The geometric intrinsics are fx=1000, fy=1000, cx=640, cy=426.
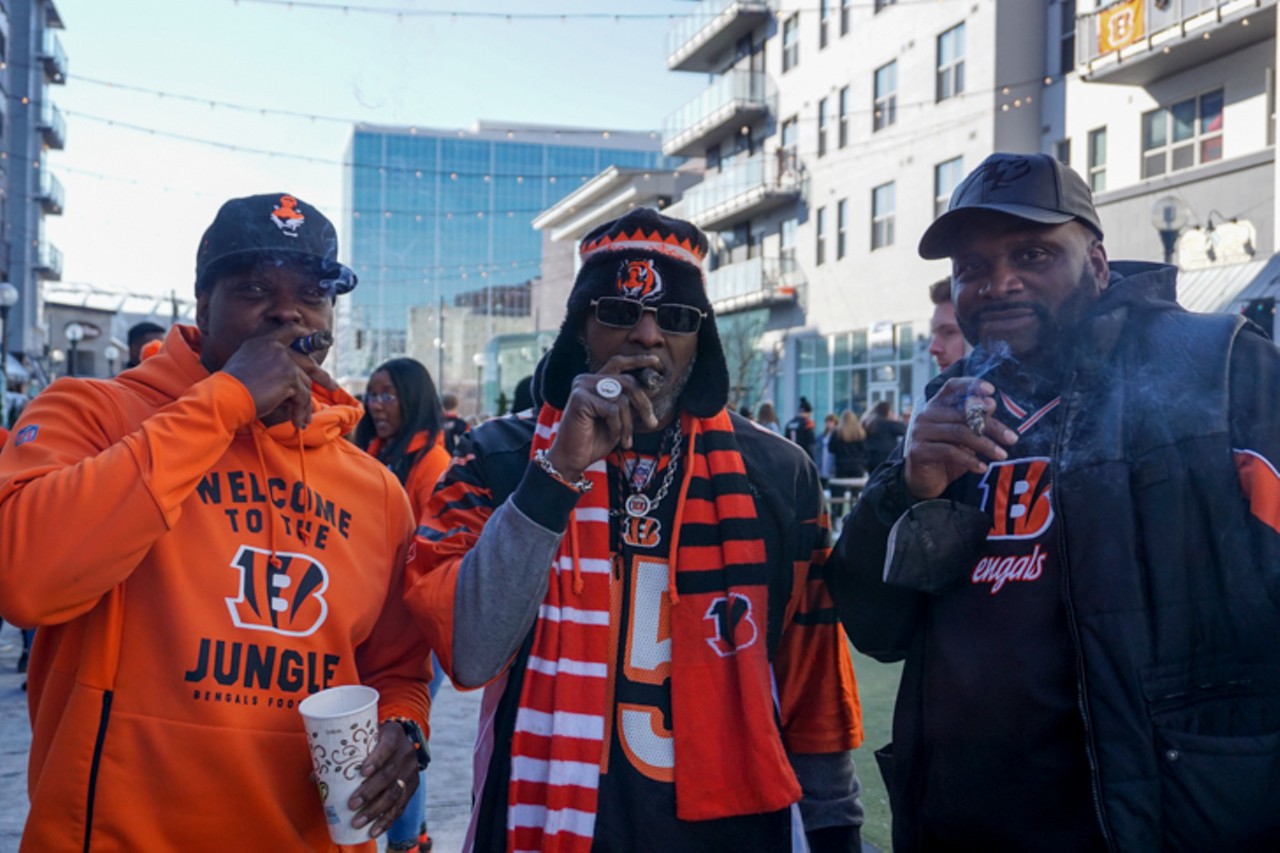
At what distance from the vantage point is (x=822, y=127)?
25750 mm

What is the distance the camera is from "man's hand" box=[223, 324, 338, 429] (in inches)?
76.5

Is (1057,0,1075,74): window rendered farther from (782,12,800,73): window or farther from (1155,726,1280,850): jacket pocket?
(1155,726,1280,850): jacket pocket

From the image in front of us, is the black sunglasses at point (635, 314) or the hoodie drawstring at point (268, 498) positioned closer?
the hoodie drawstring at point (268, 498)

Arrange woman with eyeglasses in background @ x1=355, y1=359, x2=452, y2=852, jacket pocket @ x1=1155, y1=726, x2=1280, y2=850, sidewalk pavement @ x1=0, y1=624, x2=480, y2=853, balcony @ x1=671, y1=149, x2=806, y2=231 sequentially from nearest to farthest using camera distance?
jacket pocket @ x1=1155, y1=726, x2=1280, y2=850
sidewalk pavement @ x1=0, y1=624, x2=480, y2=853
woman with eyeglasses in background @ x1=355, y1=359, x2=452, y2=852
balcony @ x1=671, y1=149, x2=806, y2=231

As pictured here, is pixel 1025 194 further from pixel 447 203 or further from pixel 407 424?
pixel 447 203

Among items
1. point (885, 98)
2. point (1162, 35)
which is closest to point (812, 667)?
point (1162, 35)

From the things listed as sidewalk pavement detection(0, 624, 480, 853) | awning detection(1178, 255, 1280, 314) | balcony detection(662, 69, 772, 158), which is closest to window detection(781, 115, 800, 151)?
balcony detection(662, 69, 772, 158)

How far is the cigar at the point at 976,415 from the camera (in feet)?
6.00

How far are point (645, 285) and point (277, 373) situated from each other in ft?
2.57

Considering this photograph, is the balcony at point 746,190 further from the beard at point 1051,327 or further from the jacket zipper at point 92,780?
the jacket zipper at point 92,780

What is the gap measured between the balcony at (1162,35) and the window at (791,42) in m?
11.3

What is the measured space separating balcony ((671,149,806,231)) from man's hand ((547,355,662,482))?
23.4m

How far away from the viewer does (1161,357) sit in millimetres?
1809

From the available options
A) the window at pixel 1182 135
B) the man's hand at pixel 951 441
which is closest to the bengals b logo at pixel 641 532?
the man's hand at pixel 951 441
